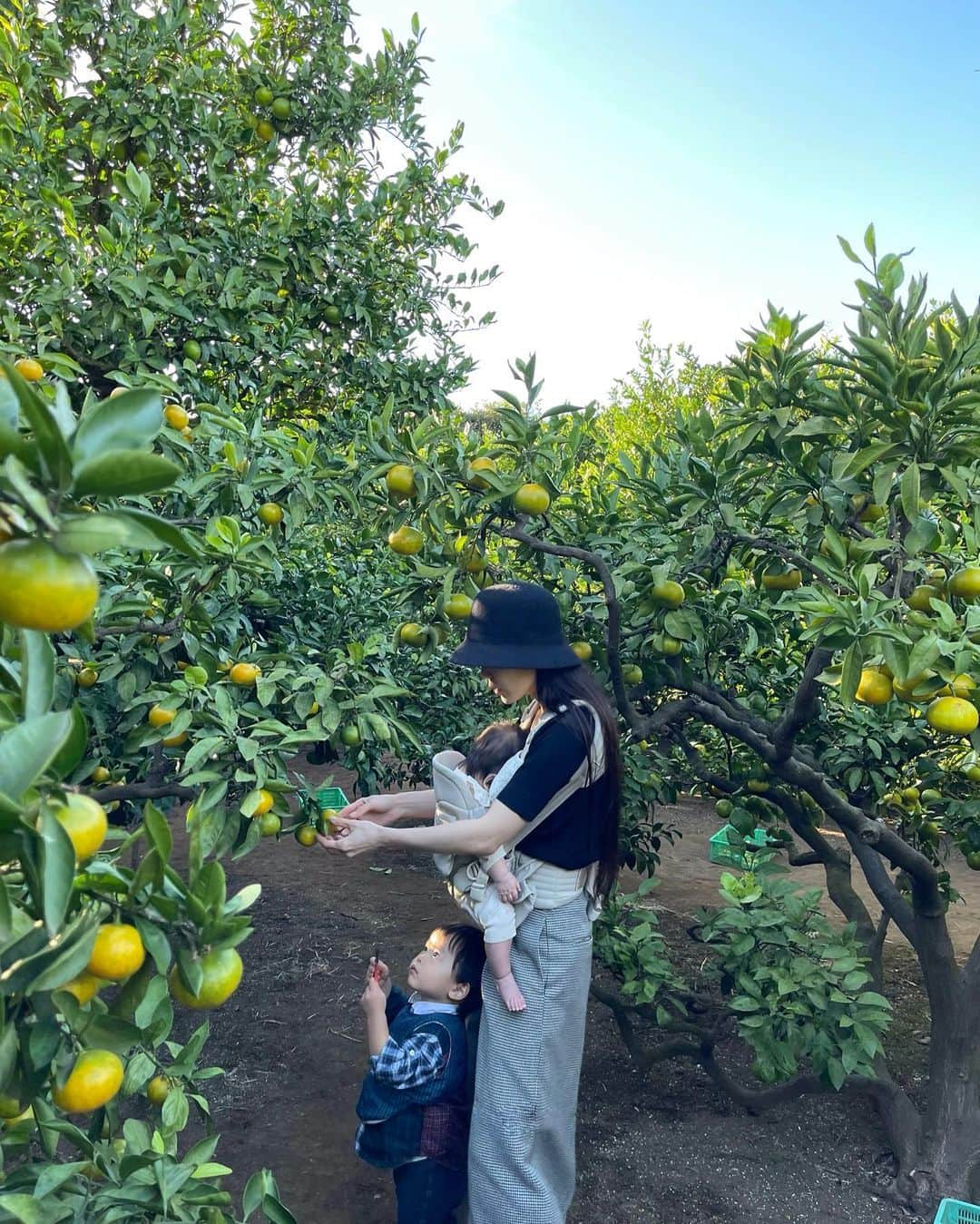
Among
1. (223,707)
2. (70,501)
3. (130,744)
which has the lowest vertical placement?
(130,744)

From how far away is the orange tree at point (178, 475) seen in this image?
0.77 metres

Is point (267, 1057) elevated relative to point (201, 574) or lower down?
lower down

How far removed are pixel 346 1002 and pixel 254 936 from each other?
103 centimetres

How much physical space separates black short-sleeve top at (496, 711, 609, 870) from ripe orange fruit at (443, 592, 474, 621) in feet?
1.35

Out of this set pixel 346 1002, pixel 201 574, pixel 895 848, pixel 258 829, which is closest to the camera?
pixel 258 829

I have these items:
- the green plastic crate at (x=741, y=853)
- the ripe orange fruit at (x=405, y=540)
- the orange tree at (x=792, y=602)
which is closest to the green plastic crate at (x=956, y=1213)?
the orange tree at (x=792, y=602)

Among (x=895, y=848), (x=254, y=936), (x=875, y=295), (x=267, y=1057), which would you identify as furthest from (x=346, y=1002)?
(x=875, y=295)

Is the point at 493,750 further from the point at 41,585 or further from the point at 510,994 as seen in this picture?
the point at 41,585

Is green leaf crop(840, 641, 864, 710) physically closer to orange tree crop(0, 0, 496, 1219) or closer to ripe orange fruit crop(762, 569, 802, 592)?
ripe orange fruit crop(762, 569, 802, 592)

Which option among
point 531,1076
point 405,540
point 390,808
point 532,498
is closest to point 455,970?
point 531,1076

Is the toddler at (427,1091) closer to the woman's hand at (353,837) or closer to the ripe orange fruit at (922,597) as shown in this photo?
the woman's hand at (353,837)

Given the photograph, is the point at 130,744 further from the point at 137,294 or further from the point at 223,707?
the point at 137,294

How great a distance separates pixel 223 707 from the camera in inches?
68.5

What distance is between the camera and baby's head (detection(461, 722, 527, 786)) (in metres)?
2.16
